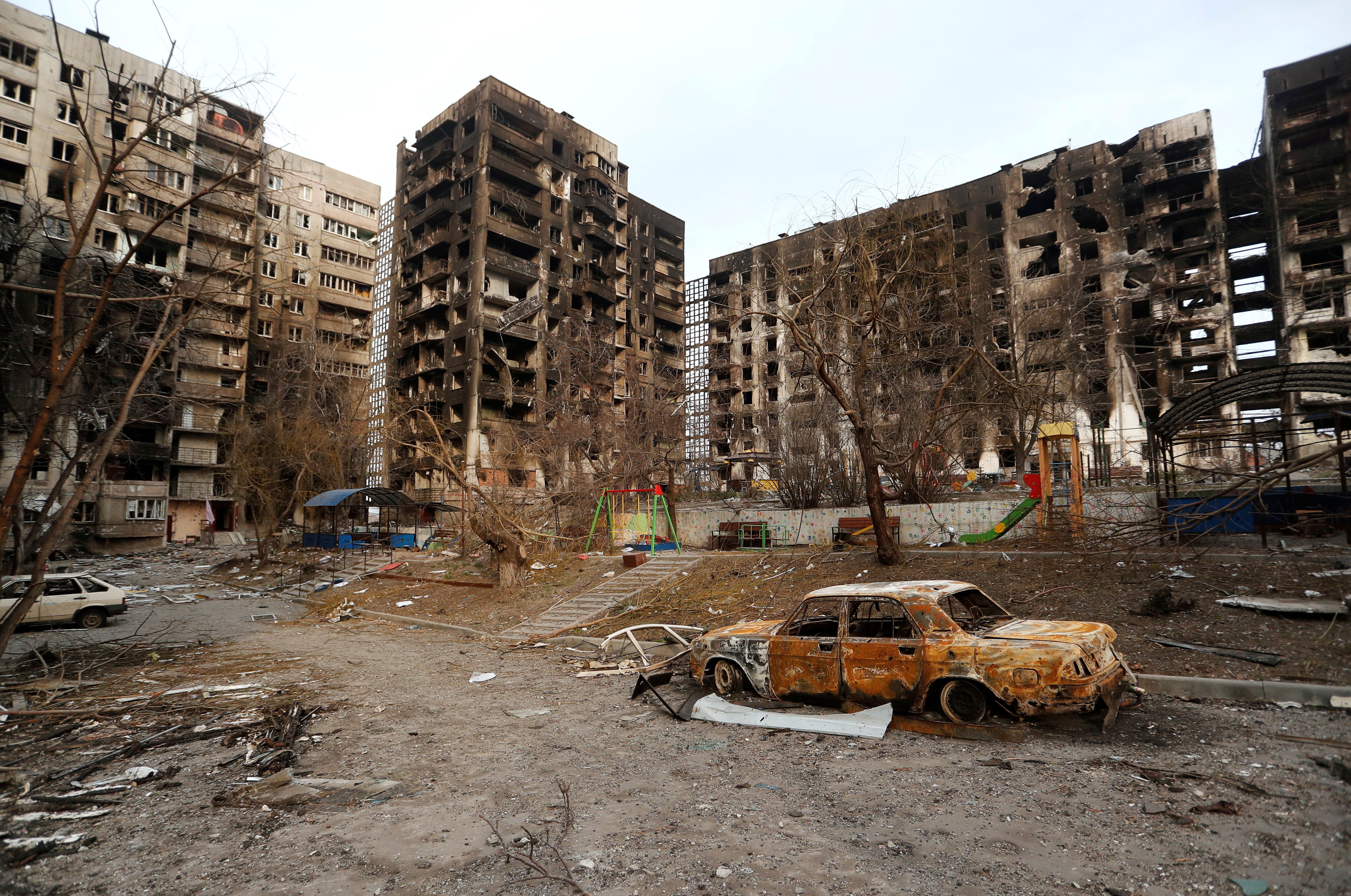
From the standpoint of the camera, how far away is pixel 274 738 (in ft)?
22.4

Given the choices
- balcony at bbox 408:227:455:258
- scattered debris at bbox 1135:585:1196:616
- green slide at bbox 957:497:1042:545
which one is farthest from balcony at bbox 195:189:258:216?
balcony at bbox 408:227:455:258

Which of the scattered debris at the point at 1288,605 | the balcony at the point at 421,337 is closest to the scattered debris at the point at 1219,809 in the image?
the scattered debris at the point at 1288,605

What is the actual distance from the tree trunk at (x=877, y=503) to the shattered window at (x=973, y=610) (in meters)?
6.33

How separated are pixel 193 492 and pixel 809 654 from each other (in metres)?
55.1

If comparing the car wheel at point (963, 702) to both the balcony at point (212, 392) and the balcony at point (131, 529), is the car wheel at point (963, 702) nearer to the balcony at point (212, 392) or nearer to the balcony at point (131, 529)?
the balcony at point (131, 529)

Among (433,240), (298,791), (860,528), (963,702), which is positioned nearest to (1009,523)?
(860,528)

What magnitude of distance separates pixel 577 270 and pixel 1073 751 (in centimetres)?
5820

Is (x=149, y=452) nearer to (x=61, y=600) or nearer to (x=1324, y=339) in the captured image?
(x=61, y=600)

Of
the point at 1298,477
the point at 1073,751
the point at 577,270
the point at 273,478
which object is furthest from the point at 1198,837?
the point at 577,270

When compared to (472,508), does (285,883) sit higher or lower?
lower

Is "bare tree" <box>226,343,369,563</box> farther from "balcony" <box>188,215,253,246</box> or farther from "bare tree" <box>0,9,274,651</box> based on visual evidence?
"bare tree" <box>0,9,274,651</box>

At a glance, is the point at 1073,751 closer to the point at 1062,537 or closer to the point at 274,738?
the point at 274,738

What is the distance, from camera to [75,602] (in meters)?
15.9

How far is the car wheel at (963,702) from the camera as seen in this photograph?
20.0 ft
